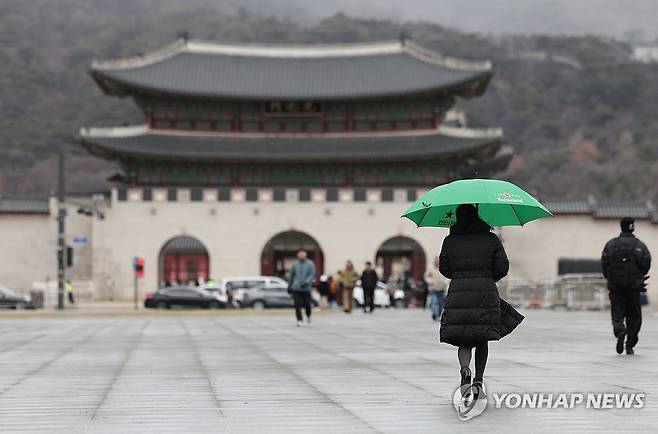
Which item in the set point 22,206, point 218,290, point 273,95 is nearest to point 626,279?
point 218,290

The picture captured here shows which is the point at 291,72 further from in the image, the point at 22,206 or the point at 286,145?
the point at 22,206

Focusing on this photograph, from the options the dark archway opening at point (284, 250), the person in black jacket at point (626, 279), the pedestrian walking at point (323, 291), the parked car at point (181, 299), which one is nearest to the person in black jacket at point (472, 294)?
the person in black jacket at point (626, 279)

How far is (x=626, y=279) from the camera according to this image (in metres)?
15.3

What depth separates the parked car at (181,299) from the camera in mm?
47031

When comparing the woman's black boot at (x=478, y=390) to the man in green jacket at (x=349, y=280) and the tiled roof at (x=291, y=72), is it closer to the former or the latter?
the man in green jacket at (x=349, y=280)

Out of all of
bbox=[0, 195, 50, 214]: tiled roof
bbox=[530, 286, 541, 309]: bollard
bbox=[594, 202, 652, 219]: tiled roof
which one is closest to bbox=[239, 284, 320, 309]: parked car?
bbox=[530, 286, 541, 309]: bollard

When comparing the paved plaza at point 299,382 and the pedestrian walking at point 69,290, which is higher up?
the pedestrian walking at point 69,290

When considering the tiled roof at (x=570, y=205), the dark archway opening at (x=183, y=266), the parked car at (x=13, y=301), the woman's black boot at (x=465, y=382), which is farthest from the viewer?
the dark archway opening at (x=183, y=266)

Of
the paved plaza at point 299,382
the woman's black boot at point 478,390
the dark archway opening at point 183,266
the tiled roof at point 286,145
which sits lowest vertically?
the paved plaza at point 299,382

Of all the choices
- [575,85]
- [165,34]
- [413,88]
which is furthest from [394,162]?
[165,34]

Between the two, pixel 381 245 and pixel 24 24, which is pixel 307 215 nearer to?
pixel 381 245

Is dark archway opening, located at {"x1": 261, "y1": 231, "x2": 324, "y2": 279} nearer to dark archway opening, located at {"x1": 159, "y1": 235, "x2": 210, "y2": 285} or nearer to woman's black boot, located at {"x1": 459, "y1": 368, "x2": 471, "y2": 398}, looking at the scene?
dark archway opening, located at {"x1": 159, "y1": 235, "x2": 210, "y2": 285}

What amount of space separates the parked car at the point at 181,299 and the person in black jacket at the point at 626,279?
106 feet

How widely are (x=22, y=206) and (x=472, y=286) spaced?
4747cm
